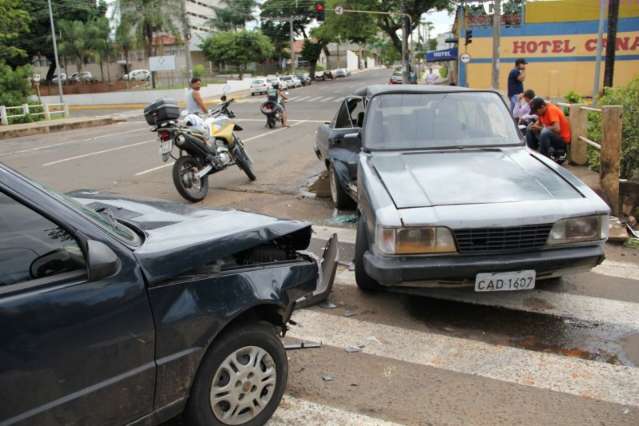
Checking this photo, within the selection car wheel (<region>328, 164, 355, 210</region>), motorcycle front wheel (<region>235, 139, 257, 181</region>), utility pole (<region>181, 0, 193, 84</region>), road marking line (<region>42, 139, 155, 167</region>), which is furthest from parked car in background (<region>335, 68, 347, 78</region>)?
car wheel (<region>328, 164, 355, 210</region>)

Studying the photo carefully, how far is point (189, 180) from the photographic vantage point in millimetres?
9023

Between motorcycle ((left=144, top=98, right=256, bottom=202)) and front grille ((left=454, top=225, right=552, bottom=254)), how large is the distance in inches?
218

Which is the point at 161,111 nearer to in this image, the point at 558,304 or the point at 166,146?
the point at 166,146

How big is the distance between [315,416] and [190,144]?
6.28 m

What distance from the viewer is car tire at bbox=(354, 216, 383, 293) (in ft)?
16.2

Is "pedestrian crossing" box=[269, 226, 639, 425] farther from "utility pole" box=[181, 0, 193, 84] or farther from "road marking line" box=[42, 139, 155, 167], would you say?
"utility pole" box=[181, 0, 193, 84]

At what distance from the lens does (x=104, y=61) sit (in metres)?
55.1

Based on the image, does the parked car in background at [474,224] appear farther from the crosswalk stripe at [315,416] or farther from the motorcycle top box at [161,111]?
the motorcycle top box at [161,111]

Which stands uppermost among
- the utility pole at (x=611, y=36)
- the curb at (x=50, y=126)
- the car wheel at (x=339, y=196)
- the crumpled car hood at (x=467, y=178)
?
the utility pole at (x=611, y=36)

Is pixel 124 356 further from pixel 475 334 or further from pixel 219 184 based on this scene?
pixel 219 184

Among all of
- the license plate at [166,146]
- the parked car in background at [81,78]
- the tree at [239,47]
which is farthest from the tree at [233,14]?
the license plate at [166,146]

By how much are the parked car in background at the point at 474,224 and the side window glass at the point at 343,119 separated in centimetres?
269

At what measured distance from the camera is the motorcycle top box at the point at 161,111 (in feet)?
29.0

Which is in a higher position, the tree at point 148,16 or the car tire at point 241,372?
the tree at point 148,16
